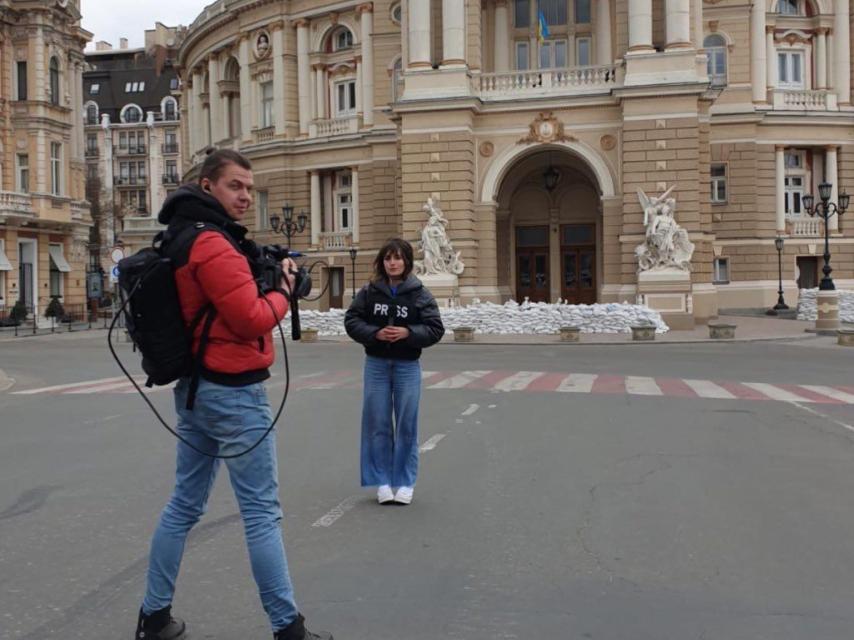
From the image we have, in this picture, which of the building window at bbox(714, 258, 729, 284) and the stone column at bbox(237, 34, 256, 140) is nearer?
A: the building window at bbox(714, 258, 729, 284)

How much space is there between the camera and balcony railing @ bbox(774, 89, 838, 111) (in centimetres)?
4216

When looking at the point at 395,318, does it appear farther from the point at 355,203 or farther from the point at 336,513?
the point at 355,203

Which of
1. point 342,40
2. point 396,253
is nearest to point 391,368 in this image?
point 396,253

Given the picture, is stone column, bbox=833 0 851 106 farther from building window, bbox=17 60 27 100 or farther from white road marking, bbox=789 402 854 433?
building window, bbox=17 60 27 100

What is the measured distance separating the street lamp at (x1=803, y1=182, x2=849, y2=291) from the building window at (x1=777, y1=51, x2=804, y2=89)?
18.5 ft

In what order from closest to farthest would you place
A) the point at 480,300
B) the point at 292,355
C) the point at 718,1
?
the point at 292,355, the point at 480,300, the point at 718,1

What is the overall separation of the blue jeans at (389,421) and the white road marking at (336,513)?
0.21 metres

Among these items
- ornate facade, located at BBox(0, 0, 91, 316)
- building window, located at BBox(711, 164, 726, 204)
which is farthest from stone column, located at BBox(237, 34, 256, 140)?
building window, located at BBox(711, 164, 726, 204)

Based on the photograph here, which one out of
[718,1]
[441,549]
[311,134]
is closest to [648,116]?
[718,1]


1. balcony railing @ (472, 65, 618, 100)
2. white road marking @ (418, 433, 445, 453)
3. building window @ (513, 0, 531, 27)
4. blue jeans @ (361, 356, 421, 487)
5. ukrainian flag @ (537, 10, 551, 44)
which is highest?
building window @ (513, 0, 531, 27)

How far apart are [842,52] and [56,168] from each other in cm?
3777

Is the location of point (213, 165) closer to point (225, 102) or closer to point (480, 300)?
point (480, 300)

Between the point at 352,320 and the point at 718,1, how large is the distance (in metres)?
40.3

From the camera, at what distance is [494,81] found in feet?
112
